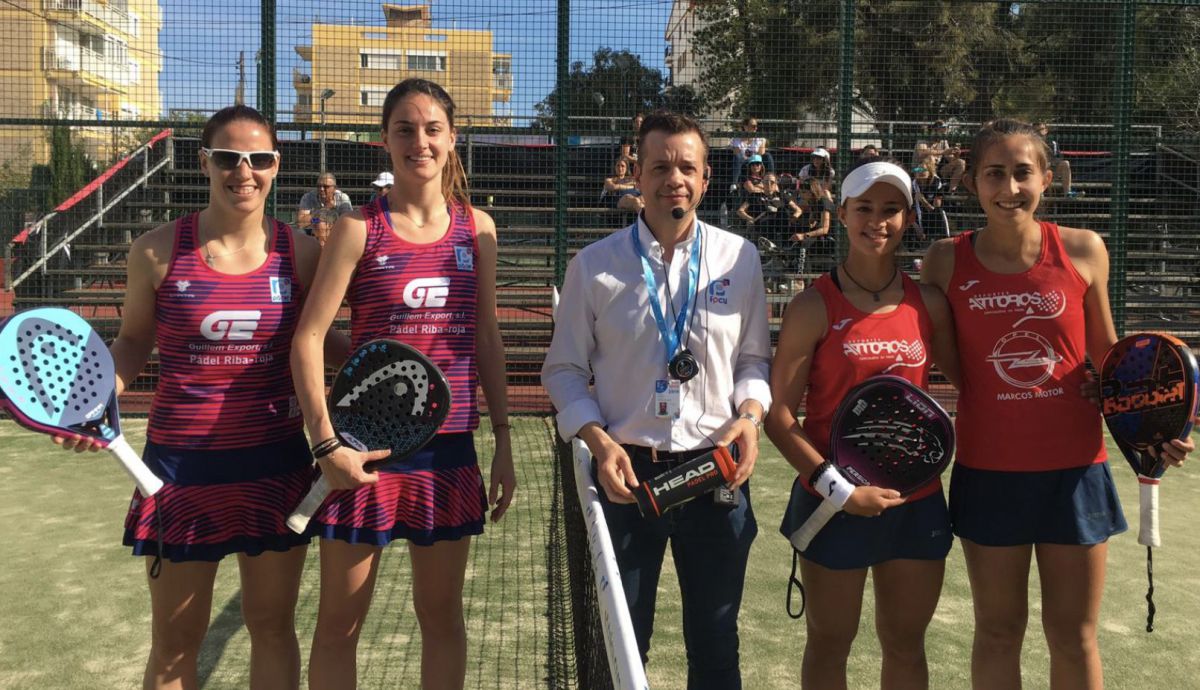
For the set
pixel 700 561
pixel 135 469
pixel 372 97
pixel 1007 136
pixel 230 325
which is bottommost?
pixel 700 561

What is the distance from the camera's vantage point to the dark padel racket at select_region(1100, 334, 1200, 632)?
289 cm

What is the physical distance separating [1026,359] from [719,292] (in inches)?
34.9

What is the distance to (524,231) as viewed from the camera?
9844mm

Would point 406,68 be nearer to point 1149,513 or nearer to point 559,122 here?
point 559,122

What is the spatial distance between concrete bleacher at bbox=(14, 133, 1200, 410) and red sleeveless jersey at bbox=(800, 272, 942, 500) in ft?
20.0

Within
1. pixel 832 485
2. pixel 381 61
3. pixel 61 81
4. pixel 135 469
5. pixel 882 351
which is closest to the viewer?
pixel 135 469

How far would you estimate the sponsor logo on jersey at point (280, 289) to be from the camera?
9.43 ft

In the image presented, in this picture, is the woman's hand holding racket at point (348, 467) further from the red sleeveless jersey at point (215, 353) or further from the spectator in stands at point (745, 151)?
the spectator in stands at point (745, 151)

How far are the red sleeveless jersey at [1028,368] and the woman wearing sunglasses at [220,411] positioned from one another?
6.16 ft

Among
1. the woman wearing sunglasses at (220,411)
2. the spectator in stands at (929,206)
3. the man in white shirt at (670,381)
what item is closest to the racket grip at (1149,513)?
the man in white shirt at (670,381)

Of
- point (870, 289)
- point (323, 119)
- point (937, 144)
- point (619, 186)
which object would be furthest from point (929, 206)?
point (870, 289)

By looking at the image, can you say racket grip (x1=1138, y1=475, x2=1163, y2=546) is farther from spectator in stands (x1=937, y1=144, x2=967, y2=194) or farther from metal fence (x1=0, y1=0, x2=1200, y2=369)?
spectator in stands (x1=937, y1=144, x2=967, y2=194)

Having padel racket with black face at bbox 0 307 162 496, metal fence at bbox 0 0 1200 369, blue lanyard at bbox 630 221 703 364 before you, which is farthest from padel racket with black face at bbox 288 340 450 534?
metal fence at bbox 0 0 1200 369

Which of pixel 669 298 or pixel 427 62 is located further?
pixel 427 62
